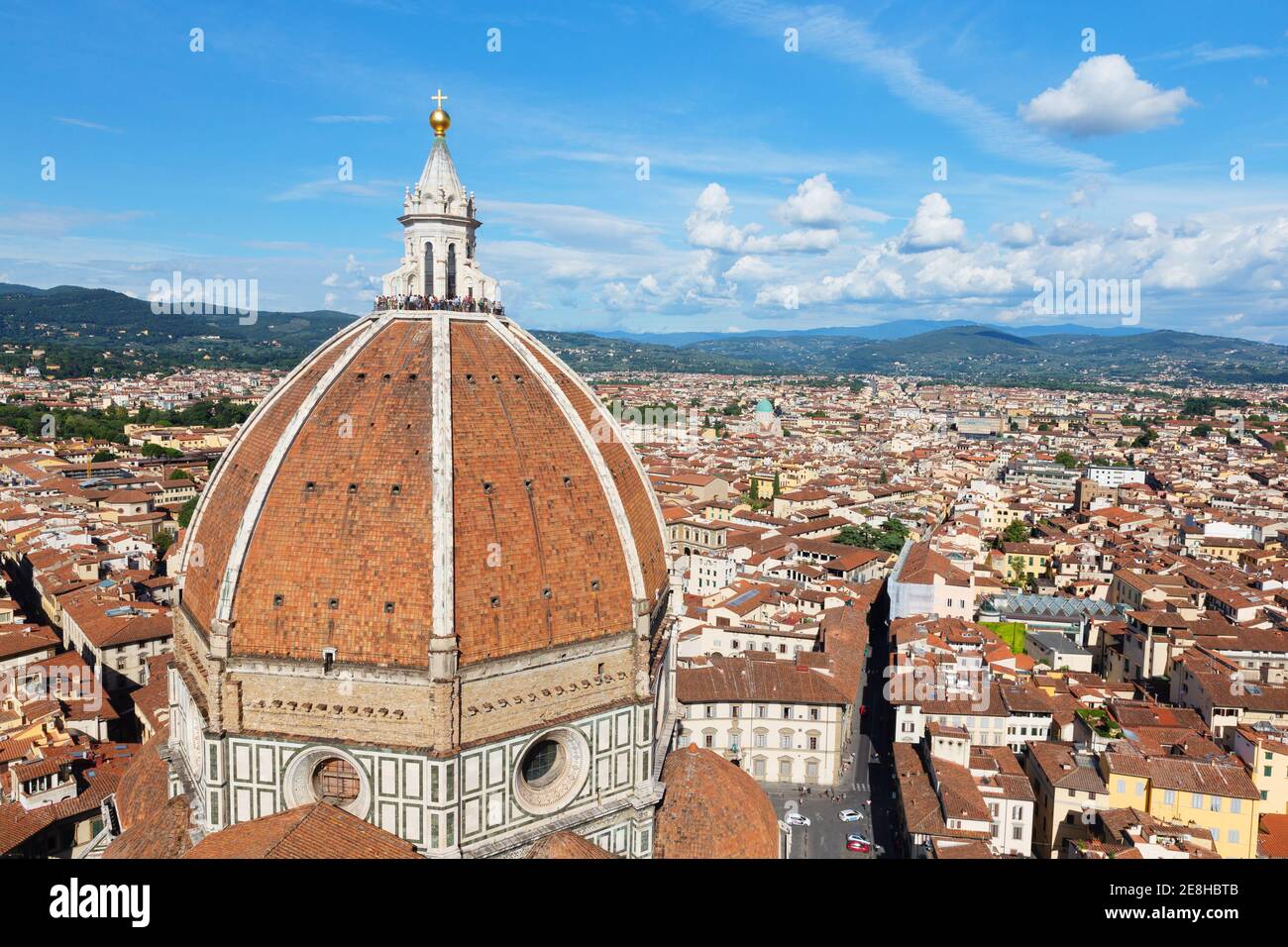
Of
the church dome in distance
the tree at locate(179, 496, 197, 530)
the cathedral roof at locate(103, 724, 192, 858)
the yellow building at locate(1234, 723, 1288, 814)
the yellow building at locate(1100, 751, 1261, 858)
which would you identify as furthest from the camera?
the tree at locate(179, 496, 197, 530)

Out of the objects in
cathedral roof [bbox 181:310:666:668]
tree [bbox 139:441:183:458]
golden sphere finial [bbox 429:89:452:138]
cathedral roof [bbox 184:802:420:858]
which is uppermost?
golden sphere finial [bbox 429:89:452:138]

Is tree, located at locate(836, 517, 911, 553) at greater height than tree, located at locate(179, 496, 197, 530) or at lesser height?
lesser

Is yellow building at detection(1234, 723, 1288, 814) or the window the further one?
yellow building at detection(1234, 723, 1288, 814)

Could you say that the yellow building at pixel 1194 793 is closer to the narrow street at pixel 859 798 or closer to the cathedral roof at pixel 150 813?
the narrow street at pixel 859 798

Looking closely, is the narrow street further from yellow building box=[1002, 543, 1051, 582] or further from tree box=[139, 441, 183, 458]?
tree box=[139, 441, 183, 458]

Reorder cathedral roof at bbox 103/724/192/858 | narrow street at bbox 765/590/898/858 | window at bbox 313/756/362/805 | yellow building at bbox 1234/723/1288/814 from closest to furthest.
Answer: window at bbox 313/756/362/805 → cathedral roof at bbox 103/724/192/858 → yellow building at bbox 1234/723/1288/814 → narrow street at bbox 765/590/898/858

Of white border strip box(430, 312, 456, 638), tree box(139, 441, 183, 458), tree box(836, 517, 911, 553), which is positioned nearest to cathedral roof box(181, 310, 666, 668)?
white border strip box(430, 312, 456, 638)
